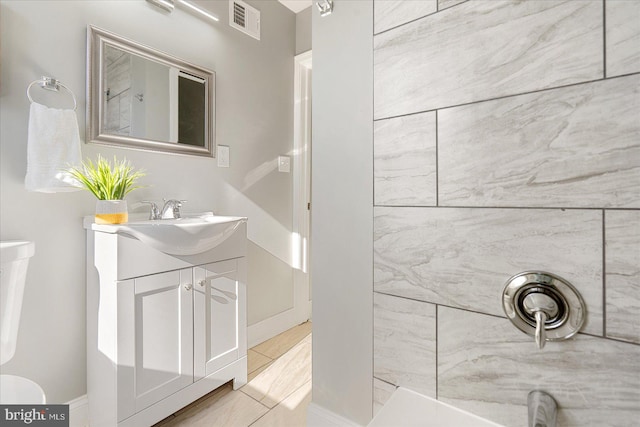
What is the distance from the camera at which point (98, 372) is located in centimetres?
122

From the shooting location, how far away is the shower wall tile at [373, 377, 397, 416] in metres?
0.98

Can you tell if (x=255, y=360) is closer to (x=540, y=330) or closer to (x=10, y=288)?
(x=10, y=288)

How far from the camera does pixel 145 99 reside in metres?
1.51

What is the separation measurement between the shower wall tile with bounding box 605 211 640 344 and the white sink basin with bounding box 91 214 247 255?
4.14 ft

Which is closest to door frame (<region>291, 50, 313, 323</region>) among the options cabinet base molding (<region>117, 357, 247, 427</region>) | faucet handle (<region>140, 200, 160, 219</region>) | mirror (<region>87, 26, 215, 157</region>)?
mirror (<region>87, 26, 215, 157</region>)

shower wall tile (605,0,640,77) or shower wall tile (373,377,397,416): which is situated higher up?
shower wall tile (605,0,640,77)

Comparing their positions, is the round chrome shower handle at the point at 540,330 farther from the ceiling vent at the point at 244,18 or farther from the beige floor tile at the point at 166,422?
the ceiling vent at the point at 244,18

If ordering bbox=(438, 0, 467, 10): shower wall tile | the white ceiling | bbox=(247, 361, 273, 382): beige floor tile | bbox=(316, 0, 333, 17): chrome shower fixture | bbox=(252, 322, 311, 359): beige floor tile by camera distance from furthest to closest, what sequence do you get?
1. the white ceiling
2. bbox=(252, 322, 311, 359): beige floor tile
3. bbox=(247, 361, 273, 382): beige floor tile
4. bbox=(316, 0, 333, 17): chrome shower fixture
5. bbox=(438, 0, 467, 10): shower wall tile

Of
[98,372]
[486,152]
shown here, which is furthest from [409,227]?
[98,372]

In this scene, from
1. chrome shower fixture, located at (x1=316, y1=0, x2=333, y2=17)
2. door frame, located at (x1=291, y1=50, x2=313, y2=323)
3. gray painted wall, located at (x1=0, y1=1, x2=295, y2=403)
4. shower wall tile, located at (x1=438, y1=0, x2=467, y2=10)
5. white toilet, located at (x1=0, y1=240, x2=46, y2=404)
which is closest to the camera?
shower wall tile, located at (x1=438, y1=0, x2=467, y2=10)

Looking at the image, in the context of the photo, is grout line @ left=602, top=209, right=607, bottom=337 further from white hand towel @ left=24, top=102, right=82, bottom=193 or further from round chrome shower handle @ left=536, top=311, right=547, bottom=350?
white hand towel @ left=24, top=102, right=82, bottom=193

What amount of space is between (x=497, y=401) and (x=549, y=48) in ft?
2.91

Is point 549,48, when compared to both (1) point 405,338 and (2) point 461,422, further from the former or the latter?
(2) point 461,422

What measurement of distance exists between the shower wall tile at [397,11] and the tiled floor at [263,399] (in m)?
1.60
